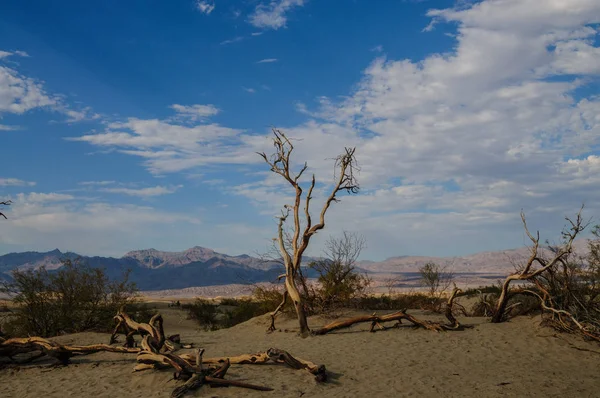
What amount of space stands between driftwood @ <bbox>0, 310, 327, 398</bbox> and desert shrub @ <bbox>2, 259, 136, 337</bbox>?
4.83m

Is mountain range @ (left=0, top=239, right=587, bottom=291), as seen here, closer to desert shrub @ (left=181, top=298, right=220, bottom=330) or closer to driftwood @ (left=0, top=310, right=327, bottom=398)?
desert shrub @ (left=181, top=298, right=220, bottom=330)

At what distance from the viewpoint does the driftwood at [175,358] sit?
380 inches

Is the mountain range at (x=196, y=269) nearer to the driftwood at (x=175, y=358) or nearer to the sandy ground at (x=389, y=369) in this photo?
the sandy ground at (x=389, y=369)

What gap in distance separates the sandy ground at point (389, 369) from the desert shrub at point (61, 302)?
281cm

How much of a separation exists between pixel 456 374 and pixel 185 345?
795 centimetres

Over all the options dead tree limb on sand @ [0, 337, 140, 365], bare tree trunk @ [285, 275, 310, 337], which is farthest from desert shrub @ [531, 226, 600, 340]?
dead tree limb on sand @ [0, 337, 140, 365]

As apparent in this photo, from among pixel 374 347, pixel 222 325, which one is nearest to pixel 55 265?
pixel 222 325

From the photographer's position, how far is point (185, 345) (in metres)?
14.9

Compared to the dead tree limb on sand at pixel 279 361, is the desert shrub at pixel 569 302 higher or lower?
higher

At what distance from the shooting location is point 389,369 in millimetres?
11328

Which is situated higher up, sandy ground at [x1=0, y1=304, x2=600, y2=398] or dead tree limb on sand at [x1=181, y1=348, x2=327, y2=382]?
dead tree limb on sand at [x1=181, y1=348, x2=327, y2=382]

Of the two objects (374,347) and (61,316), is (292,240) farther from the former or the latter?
(61,316)

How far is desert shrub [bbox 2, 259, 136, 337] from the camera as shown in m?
18.2

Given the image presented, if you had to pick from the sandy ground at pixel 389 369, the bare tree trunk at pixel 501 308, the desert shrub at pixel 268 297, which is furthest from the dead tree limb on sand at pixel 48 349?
the bare tree trunk at pixel 501 308
